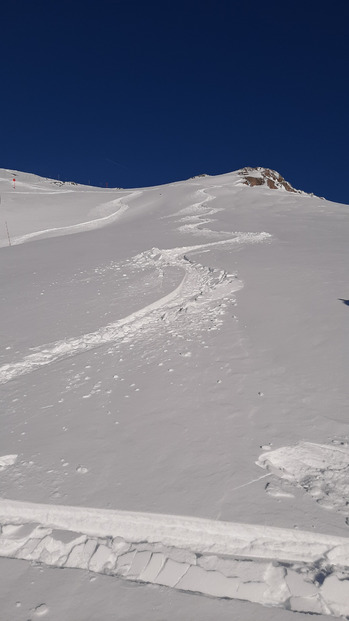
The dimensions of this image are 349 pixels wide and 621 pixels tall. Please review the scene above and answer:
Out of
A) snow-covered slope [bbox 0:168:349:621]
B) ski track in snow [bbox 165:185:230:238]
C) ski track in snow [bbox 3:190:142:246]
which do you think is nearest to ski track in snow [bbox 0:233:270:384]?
snow-covered slope [bbox 0:168:349:621]

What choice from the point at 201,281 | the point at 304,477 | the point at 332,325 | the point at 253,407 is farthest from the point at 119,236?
the point at 304,477

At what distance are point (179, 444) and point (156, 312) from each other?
10.6 ft

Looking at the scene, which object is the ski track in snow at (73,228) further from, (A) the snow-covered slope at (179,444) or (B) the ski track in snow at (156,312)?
(A) the snow-covered slope at (179,444)

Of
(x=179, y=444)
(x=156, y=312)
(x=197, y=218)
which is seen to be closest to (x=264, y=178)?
(x=197, y=218)

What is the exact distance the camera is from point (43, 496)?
277 cm

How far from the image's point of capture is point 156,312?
6203 millimetres

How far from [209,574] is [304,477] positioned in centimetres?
97

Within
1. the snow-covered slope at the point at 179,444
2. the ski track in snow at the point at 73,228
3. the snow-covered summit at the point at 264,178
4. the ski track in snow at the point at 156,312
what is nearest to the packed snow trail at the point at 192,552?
the snow-covered slope at the point at 179,444

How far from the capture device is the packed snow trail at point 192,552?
6.76ft

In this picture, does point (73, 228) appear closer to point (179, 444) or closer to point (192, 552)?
point (179, 444)

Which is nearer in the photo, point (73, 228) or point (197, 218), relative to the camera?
→ point (197, 218)

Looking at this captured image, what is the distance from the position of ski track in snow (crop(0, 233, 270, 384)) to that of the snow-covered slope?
0.11 ft

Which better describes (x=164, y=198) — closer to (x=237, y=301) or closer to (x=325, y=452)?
(x=237, y=301)

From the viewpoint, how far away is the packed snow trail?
2.06 meters
